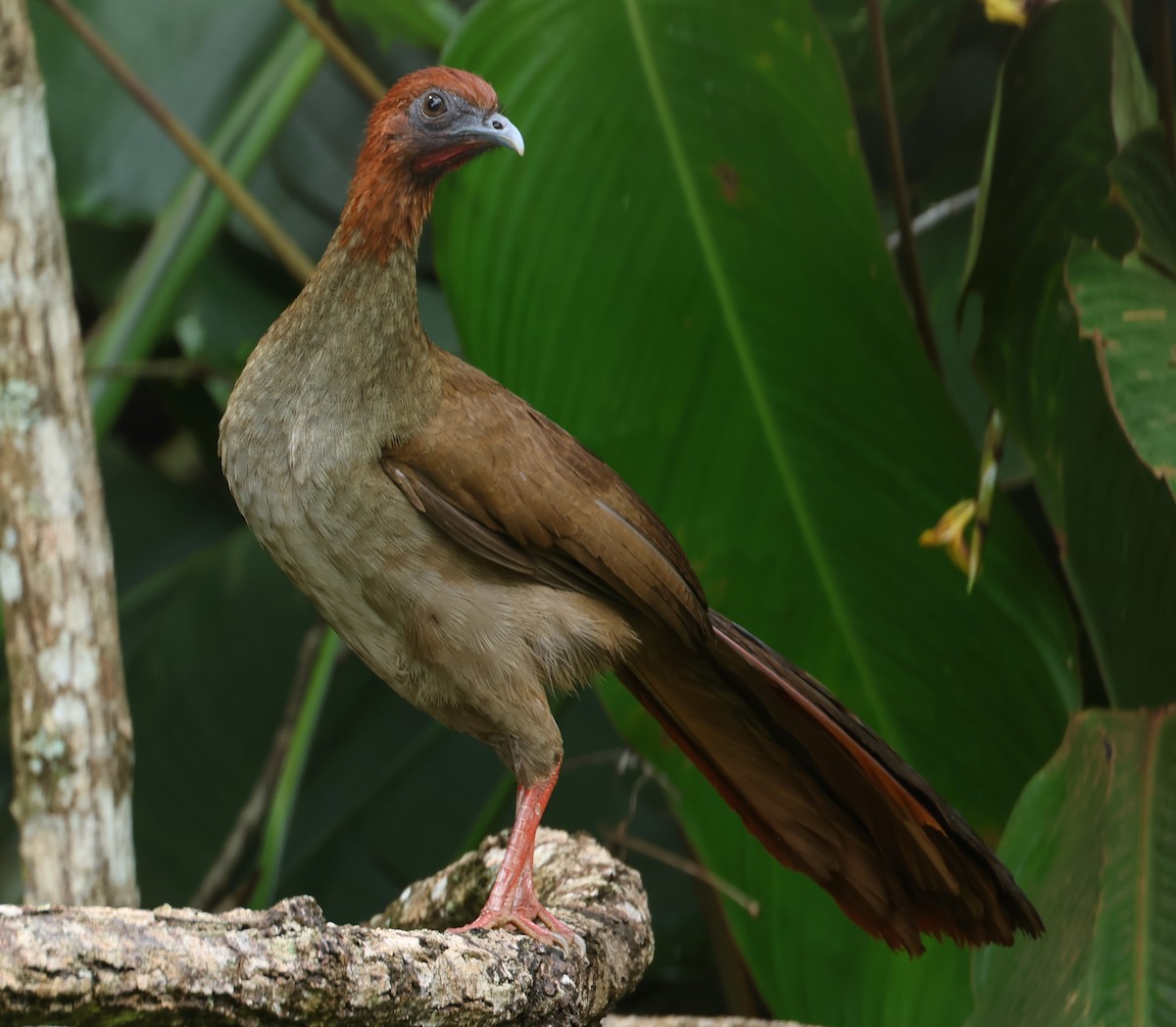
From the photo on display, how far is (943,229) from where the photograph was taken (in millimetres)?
2781

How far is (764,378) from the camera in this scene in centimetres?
206

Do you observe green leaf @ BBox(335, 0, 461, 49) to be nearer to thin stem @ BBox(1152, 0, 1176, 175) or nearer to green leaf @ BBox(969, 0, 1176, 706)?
green leaf @ BBox(969, 0, 1176, 706)

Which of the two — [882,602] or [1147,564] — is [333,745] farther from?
[1147,564]

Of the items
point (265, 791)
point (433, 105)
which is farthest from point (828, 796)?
point (265, 791)

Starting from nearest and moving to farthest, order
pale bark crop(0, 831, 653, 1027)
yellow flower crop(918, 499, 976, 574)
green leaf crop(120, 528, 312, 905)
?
pale bark crop(0, 831, 653, 1027), yellow flower crop(918, 499, 976, 574), green leaf crop(120, 528, 312, 905)

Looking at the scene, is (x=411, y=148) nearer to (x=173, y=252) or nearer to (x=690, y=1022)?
(x=690, y=1022)

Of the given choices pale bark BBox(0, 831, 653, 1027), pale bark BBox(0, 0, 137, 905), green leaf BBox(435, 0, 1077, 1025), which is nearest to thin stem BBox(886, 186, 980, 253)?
green leaf BBox(435, 0, 1077, 1025)

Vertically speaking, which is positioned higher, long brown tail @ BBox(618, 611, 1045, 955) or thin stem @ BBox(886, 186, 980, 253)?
thin stem @ BBox(886, 186, 980, 253)

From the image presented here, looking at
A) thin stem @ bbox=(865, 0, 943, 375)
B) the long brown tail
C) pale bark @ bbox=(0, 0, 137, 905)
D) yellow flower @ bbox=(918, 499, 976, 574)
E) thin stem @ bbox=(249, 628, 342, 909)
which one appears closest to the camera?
the long brown tail

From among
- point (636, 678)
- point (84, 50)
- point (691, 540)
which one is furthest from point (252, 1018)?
point (84, 50)

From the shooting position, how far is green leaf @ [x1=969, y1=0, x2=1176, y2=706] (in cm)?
191

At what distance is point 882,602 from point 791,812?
475mm

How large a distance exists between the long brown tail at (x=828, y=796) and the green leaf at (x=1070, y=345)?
1.67 feet

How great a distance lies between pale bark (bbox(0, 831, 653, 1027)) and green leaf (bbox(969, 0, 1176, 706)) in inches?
37.2
